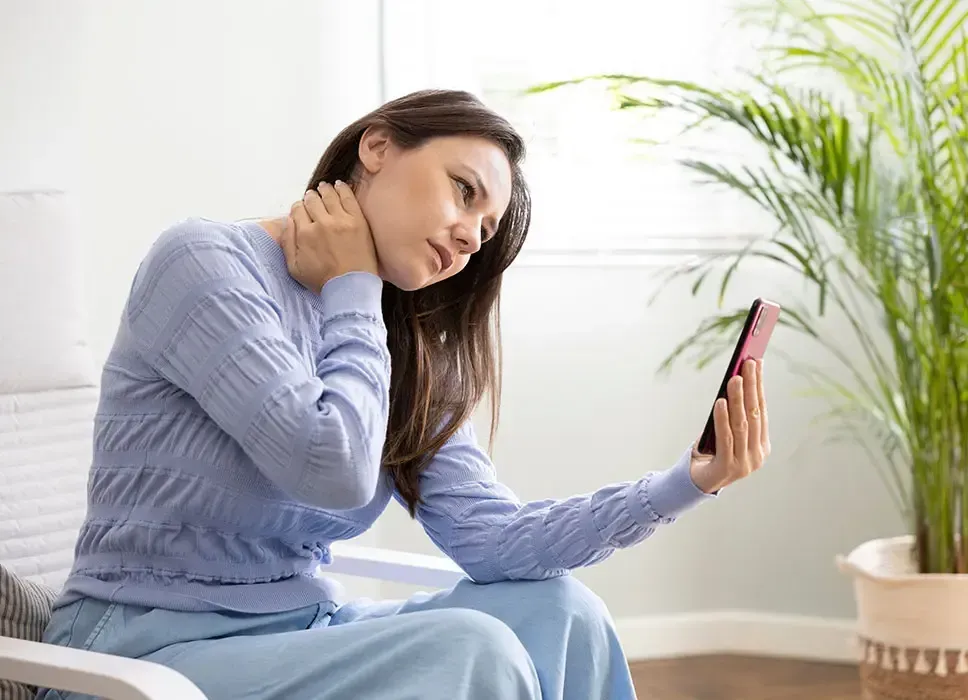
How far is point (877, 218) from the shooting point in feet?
7.20

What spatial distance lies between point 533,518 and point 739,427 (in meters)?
0.25

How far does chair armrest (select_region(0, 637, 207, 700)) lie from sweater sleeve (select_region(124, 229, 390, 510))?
20 centimetres

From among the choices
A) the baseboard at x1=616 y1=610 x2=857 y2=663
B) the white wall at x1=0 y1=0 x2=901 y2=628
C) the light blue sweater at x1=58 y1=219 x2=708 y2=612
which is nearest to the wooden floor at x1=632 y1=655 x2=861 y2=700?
the baseboard at x1=616 y1=610 x2=857 y2=663

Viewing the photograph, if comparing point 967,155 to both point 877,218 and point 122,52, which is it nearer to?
point 877,218

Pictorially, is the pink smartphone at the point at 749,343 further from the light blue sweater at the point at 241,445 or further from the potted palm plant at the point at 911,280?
the potted palm plant at the point at 911,280

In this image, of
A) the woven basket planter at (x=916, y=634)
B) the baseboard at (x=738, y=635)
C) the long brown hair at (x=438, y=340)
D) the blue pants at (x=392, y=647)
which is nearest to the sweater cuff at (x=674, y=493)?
the blue pants at (x=392, y=647)

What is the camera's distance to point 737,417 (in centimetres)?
132

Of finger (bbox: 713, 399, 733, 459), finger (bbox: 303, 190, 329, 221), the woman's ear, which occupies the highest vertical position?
the woman's ear

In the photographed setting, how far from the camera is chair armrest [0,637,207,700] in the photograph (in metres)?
1.01

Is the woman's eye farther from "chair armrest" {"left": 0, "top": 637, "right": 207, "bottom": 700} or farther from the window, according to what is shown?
the window

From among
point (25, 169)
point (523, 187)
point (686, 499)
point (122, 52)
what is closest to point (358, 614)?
point (686, 499)

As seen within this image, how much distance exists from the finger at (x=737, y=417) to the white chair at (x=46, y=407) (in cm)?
38

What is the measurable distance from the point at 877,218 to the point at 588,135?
0.79 meters

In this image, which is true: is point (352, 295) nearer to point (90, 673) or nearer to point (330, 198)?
point (330, 198)
